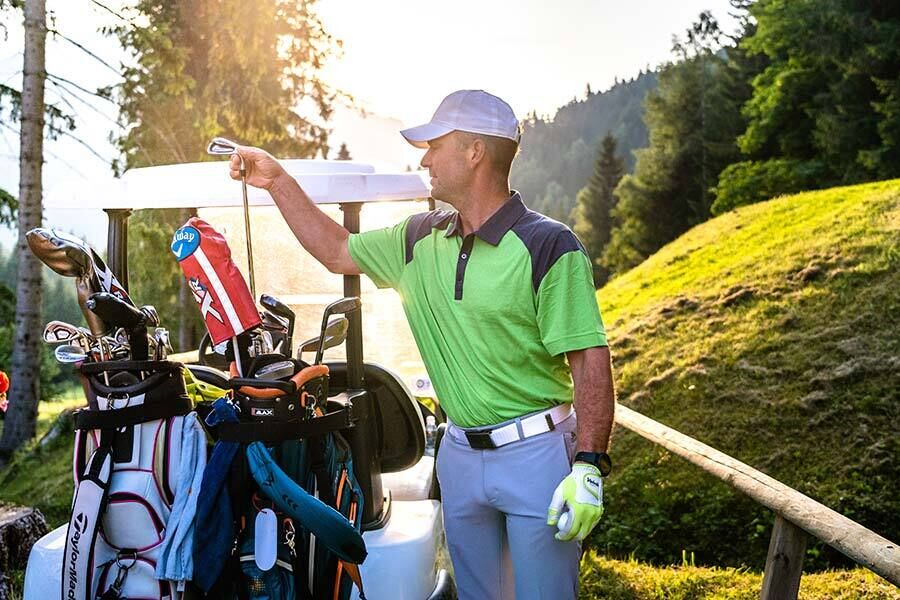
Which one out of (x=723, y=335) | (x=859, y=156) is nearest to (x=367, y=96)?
(x=723, y=335)

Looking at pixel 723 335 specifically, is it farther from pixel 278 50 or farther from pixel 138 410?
pixel 278 50

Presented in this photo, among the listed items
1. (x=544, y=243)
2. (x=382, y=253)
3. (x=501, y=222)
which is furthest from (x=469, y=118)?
(x=382, y=253)

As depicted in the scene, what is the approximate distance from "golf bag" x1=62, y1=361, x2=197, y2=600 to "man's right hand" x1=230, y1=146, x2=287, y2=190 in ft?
2.38

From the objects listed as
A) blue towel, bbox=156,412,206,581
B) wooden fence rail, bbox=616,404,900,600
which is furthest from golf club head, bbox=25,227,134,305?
wooden fence rail, bbox=616,404,900,600

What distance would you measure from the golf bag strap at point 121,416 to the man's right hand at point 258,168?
2.65ft

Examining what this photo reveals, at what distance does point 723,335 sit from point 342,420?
25.3 feet

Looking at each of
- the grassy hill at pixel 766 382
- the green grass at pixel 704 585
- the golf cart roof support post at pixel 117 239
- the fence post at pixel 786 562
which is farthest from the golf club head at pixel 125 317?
the grassy hill at pixel 766 382

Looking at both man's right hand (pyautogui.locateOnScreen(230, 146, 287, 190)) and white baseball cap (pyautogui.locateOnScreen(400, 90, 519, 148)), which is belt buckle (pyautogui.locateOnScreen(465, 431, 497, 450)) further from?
man's right hand (pyautogui.locateOnScreen(230, 146, 287, 190))

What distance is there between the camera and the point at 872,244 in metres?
10.1

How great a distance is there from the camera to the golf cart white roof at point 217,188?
10.1ft

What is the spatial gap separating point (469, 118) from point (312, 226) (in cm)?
64

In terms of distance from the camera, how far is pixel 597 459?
2301 mm

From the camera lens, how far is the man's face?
8.25ft

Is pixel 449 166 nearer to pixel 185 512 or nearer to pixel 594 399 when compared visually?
pixel 594 399
